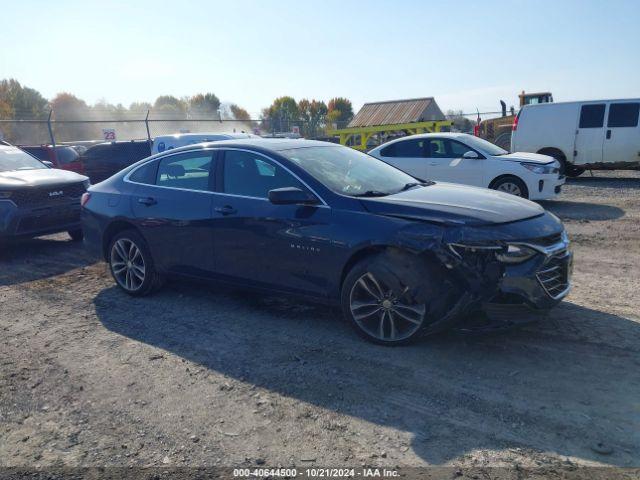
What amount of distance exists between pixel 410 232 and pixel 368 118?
19471mm

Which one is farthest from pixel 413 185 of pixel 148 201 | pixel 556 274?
pixel 148 201

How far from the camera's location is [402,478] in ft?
9.00

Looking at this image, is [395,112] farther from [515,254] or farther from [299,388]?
[299,388]

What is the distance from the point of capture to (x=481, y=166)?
33.8 ft

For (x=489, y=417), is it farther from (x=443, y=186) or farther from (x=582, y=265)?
(x=582, y=265)

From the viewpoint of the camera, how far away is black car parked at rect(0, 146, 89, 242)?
25.2 ft

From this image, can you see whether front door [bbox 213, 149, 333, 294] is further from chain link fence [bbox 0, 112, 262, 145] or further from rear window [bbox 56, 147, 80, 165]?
chain link fence [bbox 0, 112, 262, 145]

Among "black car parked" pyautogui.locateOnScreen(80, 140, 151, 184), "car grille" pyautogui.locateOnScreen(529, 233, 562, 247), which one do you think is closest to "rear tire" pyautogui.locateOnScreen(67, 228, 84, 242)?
"car grille" pyautogui.locateOnScreen(529, 233, 562, 247)

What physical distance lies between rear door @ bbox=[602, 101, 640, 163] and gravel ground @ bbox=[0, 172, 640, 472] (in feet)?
31.6

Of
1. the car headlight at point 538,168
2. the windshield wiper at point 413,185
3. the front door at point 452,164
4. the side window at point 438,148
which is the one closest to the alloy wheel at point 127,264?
the windshield wiper at point 413,185

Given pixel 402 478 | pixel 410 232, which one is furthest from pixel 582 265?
pixel 402 478

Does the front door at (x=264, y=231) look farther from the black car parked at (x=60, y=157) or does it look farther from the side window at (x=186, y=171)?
the black car parked at (x=60, y=157)

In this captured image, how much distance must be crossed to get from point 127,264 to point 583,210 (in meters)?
8.35

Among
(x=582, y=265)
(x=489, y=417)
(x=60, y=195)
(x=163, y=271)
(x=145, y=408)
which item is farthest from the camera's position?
(x=60, y=195)
